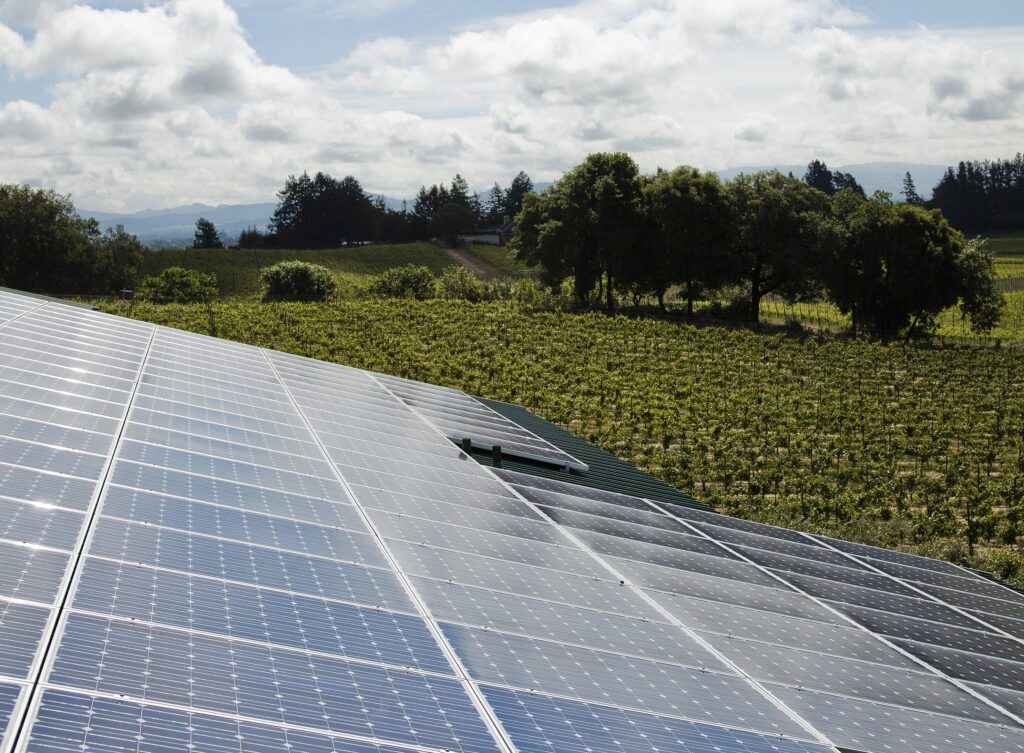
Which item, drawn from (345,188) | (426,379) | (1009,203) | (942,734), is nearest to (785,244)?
(426,379)

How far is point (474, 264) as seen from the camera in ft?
413

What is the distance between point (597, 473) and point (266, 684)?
476 inches

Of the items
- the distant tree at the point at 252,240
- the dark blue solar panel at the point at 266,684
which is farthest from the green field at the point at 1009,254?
the dark blue solar panel at the point at 266,684

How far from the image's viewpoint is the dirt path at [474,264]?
118188 mm

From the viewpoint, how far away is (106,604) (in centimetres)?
643

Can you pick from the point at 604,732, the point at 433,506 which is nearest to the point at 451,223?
the point at 433,506

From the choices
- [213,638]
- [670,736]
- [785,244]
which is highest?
[785,244]

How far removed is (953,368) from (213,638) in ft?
154

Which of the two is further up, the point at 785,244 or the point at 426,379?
the point at 785,244

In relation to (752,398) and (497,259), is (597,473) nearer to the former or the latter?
(752,398)

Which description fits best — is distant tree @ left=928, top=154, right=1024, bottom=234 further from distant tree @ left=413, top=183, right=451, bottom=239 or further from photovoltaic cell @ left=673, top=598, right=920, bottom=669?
photovoltaic cell @ left=673, top=598, right=920, bottom=669

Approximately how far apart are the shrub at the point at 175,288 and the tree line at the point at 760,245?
26.5 meters

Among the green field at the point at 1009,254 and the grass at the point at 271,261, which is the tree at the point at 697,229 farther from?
the green field at the point at 1009,254

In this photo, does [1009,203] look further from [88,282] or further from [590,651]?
[590,651]
